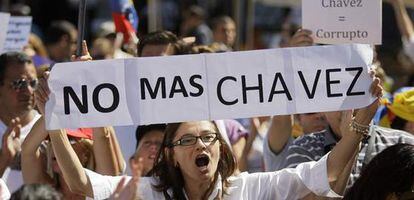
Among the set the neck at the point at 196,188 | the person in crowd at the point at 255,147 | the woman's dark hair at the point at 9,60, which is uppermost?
the woman's dark hair at the point at 9,60

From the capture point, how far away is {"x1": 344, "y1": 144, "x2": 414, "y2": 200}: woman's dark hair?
191 inches

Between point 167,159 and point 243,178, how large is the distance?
0.34m

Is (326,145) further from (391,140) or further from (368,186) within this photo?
(368,186)

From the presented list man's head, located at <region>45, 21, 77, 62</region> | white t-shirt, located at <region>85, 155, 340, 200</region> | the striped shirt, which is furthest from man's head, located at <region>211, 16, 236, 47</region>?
white t-shirt, located at <region>85, 155, 340, 200</region>

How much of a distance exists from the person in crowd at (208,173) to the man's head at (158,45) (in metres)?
1.78

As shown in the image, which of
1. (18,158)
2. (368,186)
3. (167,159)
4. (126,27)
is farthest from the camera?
(126,27)

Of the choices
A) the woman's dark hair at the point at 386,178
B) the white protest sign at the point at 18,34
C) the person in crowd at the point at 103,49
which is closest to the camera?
the woman's dark hair at the point at 386,178

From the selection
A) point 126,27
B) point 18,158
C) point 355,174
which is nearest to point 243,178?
point 355,174

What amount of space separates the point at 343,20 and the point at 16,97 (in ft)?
6.92

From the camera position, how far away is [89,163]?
591 cm

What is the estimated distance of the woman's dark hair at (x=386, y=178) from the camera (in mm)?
4859

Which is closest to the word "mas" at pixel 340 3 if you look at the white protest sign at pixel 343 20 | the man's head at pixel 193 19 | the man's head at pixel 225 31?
the white protest sign at pixel 343 20

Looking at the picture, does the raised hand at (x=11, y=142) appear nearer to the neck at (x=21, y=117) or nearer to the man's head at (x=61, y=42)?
the neck at (x=21, y=117)

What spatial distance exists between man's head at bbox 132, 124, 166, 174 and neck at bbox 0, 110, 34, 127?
2.36ft
